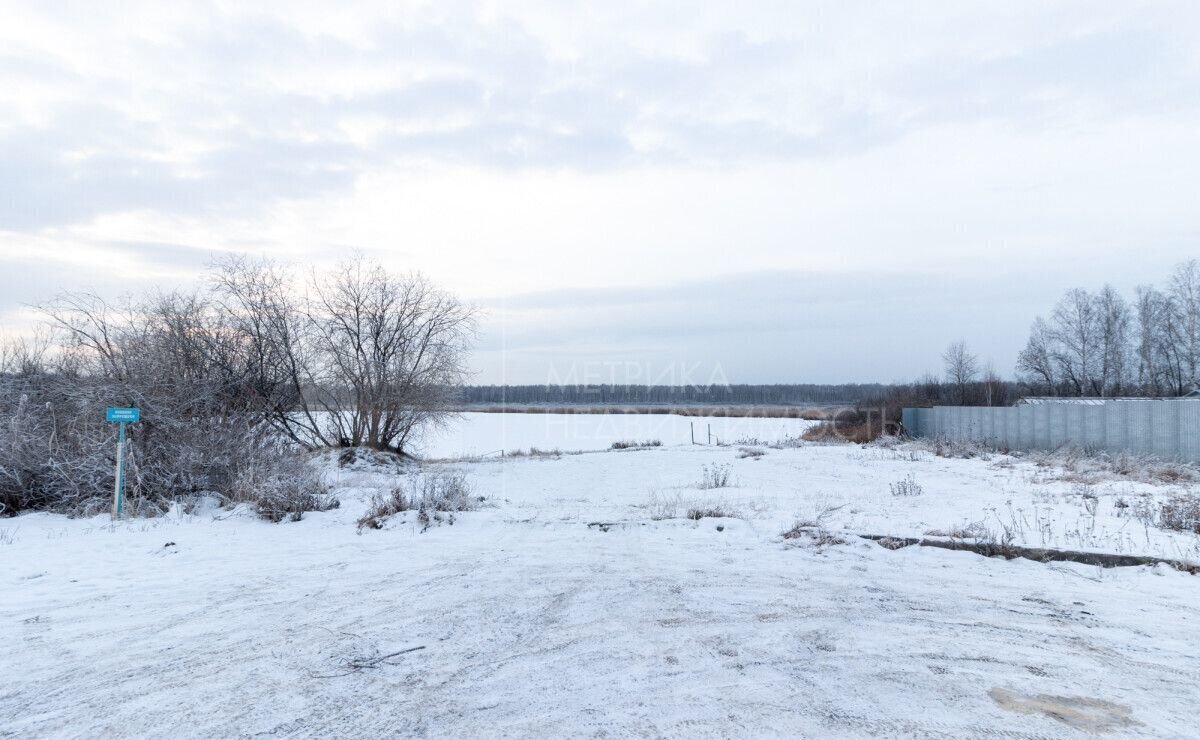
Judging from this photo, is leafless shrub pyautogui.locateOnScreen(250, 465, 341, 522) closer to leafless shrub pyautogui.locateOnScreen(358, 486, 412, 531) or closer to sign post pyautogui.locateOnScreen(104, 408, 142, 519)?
leafless shrub pyautogui.locateOnScreen(358, 486, 412, 531)

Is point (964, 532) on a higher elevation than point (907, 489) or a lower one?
higher

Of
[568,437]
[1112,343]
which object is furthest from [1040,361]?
[568,437]

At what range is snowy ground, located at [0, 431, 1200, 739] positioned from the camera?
3.64 meters

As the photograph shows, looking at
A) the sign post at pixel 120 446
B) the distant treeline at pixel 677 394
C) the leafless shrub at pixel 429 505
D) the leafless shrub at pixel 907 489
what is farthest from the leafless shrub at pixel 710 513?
the distant treeline at pixel 677 394

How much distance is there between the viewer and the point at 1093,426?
23.2m

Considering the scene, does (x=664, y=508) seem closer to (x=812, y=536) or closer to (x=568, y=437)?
(x=812, y=536)

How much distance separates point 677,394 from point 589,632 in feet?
362

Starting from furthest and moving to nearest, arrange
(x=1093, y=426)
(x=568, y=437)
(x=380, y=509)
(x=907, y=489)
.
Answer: (x=568, y=437) → (x=1093, y=426) → (x=907, y=489) → (x=380, y=509)

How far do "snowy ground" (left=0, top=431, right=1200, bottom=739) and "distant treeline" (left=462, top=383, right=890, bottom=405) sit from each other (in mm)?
90306

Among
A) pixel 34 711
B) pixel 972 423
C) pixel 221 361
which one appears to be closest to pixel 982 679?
pixel 34 711

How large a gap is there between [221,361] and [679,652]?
15.8m

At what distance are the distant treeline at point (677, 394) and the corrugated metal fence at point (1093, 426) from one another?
7245cm

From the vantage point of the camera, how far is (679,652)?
454cm

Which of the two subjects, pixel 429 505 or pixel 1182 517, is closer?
pixel 1182 517
